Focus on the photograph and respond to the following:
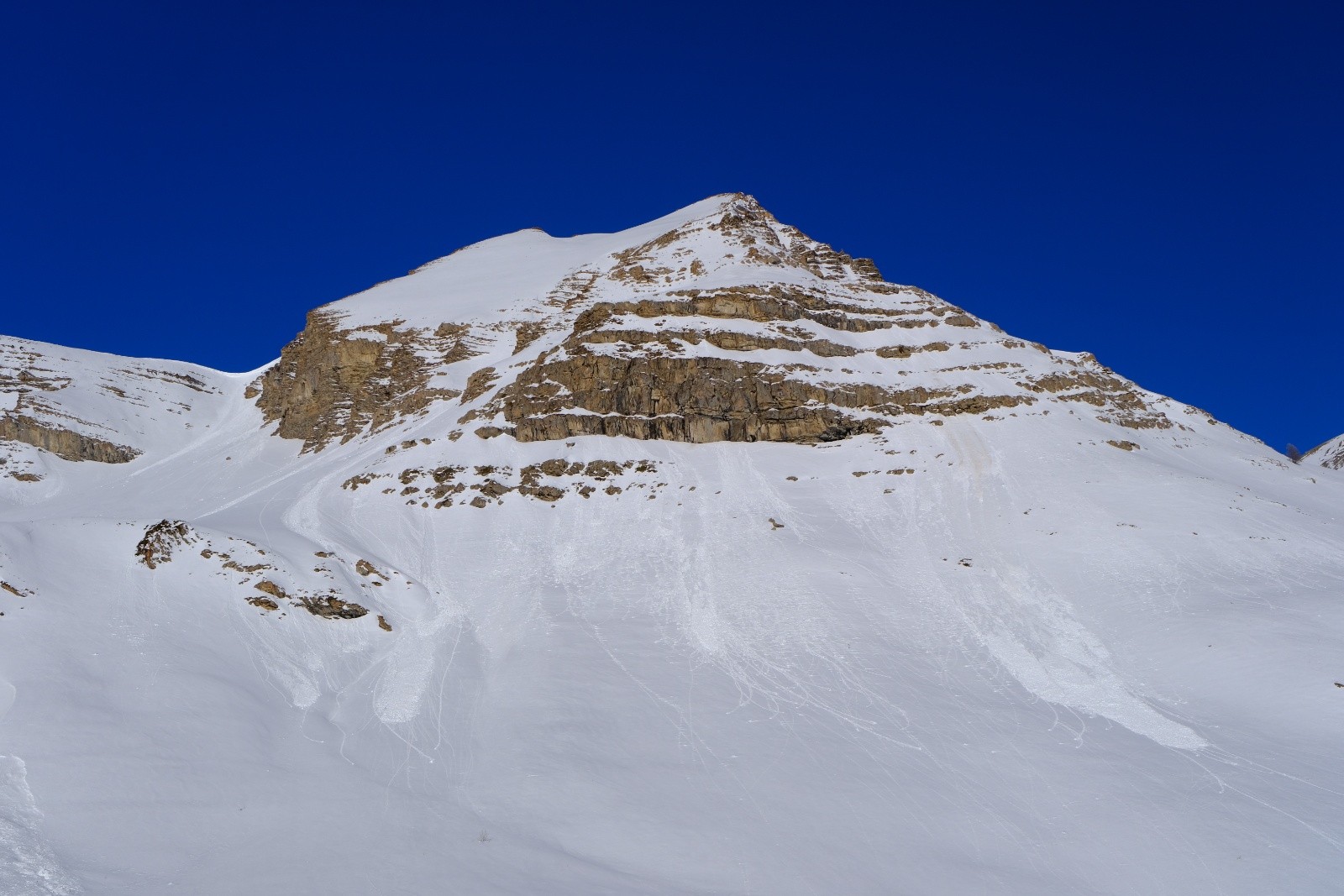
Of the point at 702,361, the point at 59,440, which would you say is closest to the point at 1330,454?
Result: the point at 702,361

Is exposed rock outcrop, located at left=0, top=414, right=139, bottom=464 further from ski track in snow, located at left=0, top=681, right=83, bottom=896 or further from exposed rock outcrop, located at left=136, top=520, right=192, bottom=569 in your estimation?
ski track in snow, located at left=0, top=681, right=83, bottom=896

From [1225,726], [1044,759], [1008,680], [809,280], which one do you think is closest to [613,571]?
[1008,680]

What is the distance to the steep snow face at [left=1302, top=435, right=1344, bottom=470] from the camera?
77.2 meters

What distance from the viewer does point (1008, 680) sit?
27.3 meters

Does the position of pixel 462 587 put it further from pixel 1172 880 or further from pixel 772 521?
pixel 1172 880

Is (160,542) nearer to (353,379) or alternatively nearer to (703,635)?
(703,635)

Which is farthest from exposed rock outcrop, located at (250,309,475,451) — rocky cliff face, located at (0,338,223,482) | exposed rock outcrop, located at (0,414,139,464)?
exposed rock outcrop, located at (0,414,139,464)

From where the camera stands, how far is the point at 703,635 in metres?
30.6

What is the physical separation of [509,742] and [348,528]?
22402mm

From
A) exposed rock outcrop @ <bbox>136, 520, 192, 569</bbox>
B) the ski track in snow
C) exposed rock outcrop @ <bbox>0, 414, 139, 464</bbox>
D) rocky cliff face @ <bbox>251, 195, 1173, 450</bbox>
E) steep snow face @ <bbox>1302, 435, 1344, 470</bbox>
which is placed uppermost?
steep snow face @ <bbox>1302, 435, 1344, 470</bbox>

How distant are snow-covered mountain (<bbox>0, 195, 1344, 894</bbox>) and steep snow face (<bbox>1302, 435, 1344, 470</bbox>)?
27.3m

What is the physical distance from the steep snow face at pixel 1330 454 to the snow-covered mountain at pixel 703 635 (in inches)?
1076

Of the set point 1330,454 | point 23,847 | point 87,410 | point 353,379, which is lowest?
point 23,847

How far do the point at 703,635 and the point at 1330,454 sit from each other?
79314mm
